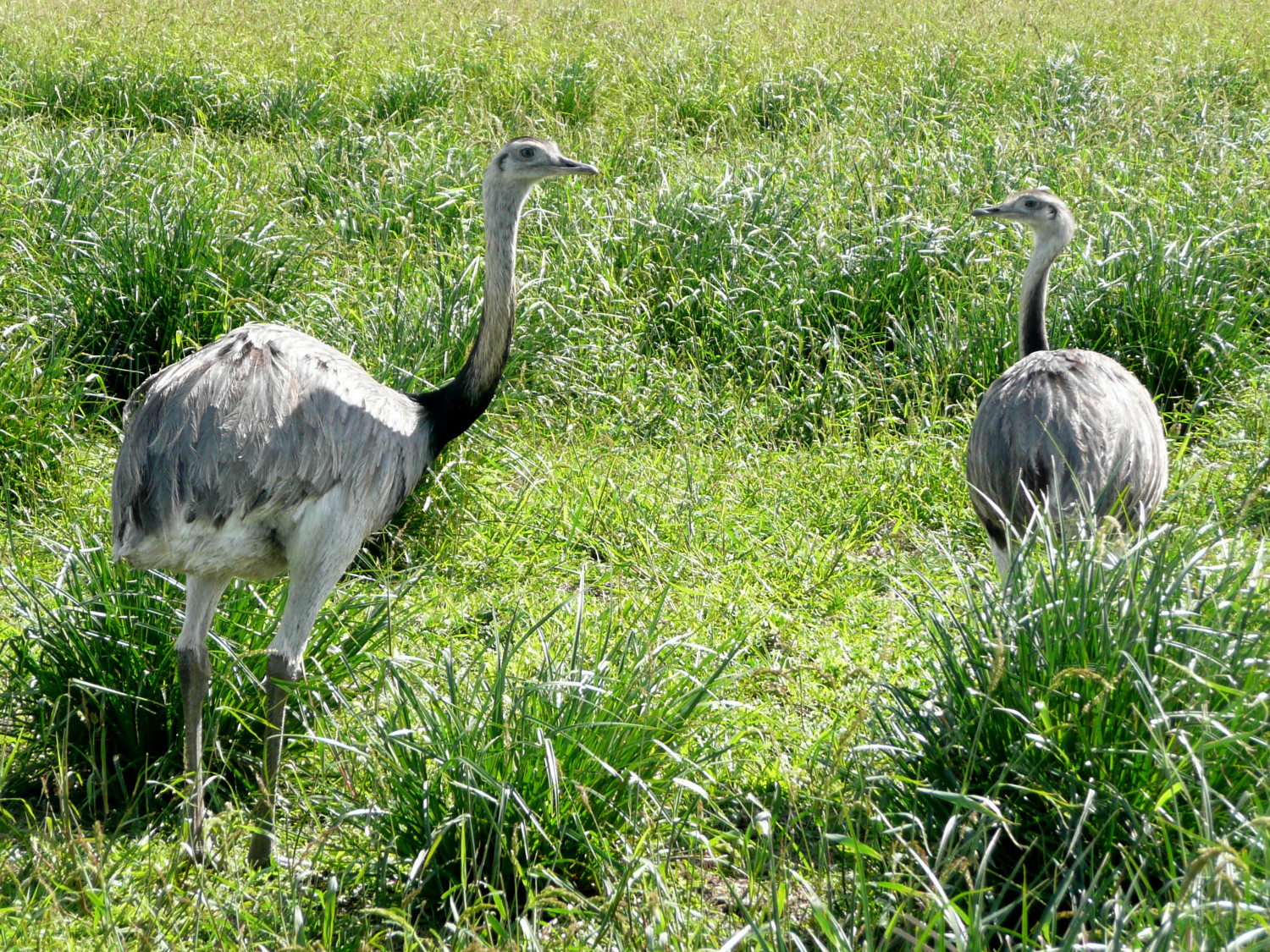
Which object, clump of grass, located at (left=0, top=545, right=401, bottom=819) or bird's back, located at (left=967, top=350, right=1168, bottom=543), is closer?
clump of grass, located at (left=0, top=545, right=401, bottom=819)

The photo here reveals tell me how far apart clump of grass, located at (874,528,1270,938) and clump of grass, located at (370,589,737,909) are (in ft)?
1.84

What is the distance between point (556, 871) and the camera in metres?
3.04

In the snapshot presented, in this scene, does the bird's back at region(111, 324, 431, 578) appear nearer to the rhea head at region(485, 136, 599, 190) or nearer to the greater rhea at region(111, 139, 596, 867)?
the greater rhea at region(111, 139, 596, 867)

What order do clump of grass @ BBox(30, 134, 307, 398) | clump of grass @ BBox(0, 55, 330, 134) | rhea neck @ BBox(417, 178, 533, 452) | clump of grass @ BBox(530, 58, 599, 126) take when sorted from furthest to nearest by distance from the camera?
clump of grass @ BBox(530, 58, 599, 126) < clump of grass @ BBox(0, 55, 330, 134) < clump of grass @ BBox(30, 134, 307, 398) < rhea neck @ BBox(417, 178, 533, 452)

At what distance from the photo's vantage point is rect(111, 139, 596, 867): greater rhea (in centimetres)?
337

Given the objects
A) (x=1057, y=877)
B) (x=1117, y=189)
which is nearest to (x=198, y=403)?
(x=1057, y=877)

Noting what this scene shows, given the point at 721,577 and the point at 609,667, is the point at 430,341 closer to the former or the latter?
the point at 721,577

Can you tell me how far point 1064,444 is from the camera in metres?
3.95

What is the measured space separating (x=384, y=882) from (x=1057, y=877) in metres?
1.45

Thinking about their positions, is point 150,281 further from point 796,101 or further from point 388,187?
point 796,101

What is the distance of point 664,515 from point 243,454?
6.70 ft

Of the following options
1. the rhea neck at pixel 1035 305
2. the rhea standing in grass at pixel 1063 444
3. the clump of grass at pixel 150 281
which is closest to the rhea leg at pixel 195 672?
the clump of grass at pixel 150 281

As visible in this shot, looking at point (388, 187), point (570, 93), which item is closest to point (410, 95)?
point (570, 93)

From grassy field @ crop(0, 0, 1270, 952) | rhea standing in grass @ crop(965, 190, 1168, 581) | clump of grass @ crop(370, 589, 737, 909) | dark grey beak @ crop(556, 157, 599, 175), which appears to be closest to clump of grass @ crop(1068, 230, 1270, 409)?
grassy field @ crop(0, 0, 1270, 952)
